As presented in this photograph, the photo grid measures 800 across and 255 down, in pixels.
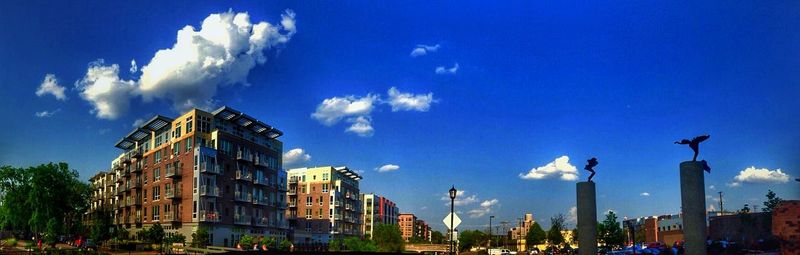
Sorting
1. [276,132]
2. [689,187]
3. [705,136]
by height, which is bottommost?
[689,187]

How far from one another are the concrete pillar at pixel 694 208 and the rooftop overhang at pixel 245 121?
63066mm

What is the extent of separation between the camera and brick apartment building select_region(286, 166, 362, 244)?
115 meters

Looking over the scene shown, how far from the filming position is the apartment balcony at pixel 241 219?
7329cm

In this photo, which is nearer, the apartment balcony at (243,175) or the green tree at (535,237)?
the apartment balcony at (243,175)

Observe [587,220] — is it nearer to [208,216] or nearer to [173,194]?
[208,216]

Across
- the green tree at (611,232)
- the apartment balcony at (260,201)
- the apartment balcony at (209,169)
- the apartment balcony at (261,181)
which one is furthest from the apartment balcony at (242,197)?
the green tree at (611,232)

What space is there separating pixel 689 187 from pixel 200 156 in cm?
6043

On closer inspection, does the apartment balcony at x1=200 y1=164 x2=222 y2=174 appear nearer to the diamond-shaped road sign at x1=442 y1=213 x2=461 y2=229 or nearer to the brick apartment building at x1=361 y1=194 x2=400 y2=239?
the diamond-shaped road sign at x1=442 y1=213 x2=461 y2=229

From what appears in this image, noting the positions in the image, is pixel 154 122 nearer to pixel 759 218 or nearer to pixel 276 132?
pixel 276 132

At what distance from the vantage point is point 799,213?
50.3ft

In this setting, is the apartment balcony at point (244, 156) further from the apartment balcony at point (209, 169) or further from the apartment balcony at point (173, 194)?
the apartment balcony at point (173, 194)

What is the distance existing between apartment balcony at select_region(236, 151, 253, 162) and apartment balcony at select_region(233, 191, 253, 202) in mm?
4300

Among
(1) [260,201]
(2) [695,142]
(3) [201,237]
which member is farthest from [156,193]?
(2) [695,142]

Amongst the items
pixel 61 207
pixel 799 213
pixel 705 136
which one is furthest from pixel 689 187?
pixel 61 207
